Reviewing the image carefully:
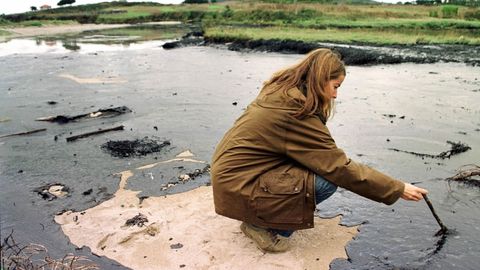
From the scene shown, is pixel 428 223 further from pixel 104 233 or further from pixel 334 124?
pixel 334 124

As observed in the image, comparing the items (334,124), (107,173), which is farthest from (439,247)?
(334,124)

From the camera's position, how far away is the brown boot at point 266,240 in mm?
3799

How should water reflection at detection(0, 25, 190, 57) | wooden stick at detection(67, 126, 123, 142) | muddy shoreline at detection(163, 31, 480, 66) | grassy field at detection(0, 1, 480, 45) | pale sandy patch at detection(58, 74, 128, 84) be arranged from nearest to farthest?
1. wooden stick at detection(67, 126, 123, 142)
2. pale sandy patch at detection(58, 74, 128, 84)
3. muddy shoreline at detection(163, 31, 480, 66)
4. water reflection at detection(0, 25, 190, 57)
5. grassy field at detection(0, 1, 480, 45)

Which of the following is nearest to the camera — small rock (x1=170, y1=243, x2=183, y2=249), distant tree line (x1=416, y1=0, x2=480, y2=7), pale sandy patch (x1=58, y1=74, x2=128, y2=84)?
small rock (x1=170, y1=243, x2=183, y2=249)

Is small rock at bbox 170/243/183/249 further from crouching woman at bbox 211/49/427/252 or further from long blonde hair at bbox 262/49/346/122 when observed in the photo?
long blonde hair at bbox 262/49/346/122

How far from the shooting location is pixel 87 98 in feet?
35.3

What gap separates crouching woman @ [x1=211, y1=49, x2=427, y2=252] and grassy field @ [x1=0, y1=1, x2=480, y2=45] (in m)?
20.9

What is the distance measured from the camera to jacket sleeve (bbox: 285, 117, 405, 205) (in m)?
3.31

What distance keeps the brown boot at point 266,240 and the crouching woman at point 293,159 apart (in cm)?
23

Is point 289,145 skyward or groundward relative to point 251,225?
skyward

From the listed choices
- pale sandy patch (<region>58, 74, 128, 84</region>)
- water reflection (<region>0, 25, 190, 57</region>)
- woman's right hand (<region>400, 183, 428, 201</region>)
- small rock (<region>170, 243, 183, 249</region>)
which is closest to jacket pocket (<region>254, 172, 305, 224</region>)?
woman's right hand (<region>400, 183, 428, 201</region>)

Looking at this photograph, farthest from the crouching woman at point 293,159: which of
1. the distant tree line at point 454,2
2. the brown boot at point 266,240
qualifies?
the distant tree line at point 454,2

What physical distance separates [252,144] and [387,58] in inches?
575

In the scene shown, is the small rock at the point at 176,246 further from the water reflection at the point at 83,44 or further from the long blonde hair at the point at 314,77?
the water reflection at the point at 83,44
